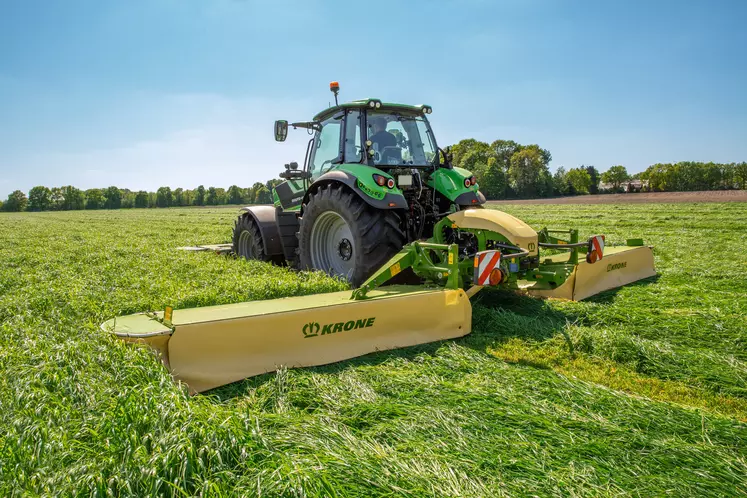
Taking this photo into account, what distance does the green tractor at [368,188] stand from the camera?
16.7 feet

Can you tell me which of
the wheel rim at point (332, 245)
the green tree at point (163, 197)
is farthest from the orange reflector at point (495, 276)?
the green tree at point (163, 197)

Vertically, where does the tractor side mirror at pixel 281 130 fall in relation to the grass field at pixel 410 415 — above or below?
above

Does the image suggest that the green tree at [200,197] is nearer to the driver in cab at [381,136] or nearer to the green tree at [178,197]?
the green tree at [178,197]

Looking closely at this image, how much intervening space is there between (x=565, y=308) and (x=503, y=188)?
156 feet

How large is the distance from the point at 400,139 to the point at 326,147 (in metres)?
1.05

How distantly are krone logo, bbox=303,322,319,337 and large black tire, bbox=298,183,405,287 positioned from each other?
1.68 m

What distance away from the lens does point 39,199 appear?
76.7m

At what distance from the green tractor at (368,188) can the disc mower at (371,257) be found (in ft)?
0.05

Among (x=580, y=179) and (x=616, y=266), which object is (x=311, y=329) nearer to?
(x=616, y=266)

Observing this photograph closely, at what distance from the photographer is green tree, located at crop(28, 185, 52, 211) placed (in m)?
74.9

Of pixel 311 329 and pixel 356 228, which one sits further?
pixel 356 228

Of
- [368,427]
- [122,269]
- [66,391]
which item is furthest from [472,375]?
[122,269]

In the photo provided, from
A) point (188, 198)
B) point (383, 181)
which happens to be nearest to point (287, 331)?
point (383, 181)

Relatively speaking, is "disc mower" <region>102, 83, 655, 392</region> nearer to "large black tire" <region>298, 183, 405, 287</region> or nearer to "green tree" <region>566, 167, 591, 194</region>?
"large black tire" <region>298, 183, 405, 287</region>
